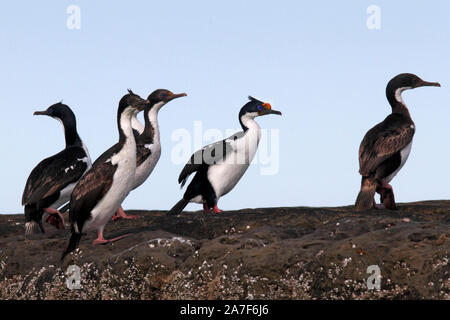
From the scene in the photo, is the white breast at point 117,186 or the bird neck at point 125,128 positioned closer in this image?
the white breast at point 117,186

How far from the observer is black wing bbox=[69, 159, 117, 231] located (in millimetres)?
7824

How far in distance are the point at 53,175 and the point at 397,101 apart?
5860 mm

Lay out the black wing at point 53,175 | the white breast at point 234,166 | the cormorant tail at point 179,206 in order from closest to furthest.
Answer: the black wing at point 53,175, the white breast at point 234,166, the cormorant tail at point 179,206

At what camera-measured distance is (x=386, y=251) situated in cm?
606

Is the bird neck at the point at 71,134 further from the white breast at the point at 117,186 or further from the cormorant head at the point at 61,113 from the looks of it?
the white breast at the point at 117,186

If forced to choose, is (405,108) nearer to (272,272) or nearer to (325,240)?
(325,240)

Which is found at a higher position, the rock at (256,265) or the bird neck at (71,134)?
the bird neck at (71,134)

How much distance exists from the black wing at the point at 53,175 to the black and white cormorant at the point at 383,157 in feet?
14.2

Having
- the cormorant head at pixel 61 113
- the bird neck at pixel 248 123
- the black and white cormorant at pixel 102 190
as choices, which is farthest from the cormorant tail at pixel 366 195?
the cormorant head at pixel 61 113

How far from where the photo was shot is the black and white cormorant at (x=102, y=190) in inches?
308

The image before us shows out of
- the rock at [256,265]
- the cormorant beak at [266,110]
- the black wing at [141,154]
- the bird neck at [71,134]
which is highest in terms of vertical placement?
the cormorant beak at [266,110]

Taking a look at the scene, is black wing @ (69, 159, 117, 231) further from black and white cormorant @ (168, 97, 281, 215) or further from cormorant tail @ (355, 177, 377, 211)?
cormorant tail @ (355, 177, 377, 211)

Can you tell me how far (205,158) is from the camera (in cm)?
1061
